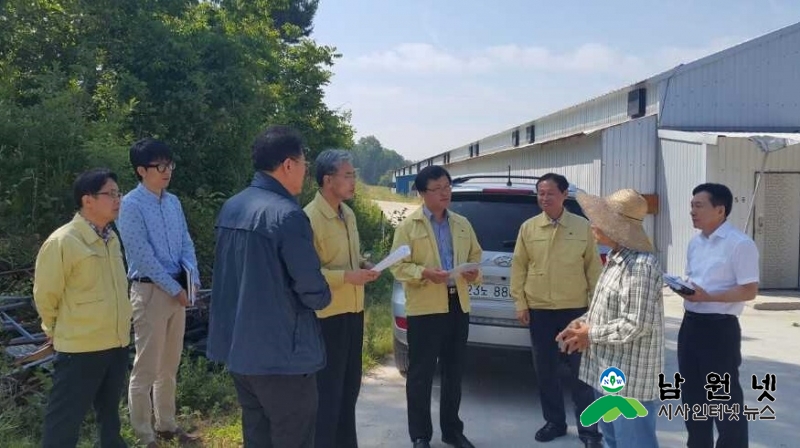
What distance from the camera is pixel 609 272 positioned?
3.30 meters

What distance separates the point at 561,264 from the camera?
4438 millimetres

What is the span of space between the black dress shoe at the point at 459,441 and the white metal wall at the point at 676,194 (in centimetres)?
934

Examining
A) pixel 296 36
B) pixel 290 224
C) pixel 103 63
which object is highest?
pixel 296 36

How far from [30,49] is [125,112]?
1866mm

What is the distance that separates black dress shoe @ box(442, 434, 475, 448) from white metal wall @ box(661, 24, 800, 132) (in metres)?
11.1

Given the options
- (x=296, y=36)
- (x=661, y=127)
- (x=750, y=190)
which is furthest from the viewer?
(x=296, y=36)

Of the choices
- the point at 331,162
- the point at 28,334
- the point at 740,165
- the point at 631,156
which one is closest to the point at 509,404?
the point at 331,162

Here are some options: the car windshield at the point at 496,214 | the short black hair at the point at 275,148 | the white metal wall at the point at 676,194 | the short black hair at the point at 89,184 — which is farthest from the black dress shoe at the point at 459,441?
the white metal wall at the point at 676,194

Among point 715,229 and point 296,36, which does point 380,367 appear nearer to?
point 715,229

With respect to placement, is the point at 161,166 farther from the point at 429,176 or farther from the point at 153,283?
the point at 429,176

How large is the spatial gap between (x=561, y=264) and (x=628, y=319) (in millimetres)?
1375

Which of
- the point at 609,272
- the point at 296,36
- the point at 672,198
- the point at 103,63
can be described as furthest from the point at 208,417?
the point at 296,36

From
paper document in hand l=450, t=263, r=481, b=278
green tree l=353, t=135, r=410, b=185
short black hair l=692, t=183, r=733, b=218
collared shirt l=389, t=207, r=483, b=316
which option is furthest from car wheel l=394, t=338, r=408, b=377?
green tree l=353, t=135, r=410, b=185

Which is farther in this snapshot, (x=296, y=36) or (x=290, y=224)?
(x=296, y=36)
